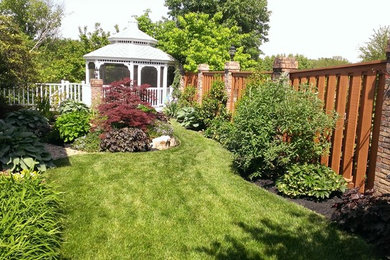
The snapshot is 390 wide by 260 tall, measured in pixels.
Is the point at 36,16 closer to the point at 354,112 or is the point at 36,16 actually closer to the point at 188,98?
the point at 188,98


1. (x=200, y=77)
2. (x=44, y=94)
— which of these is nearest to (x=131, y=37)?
(x=200, y=77)

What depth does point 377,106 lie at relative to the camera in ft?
17.6

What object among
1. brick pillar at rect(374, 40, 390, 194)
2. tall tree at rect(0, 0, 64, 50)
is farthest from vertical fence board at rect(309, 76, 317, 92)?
tall tree at rect(0, 0, 64, 50)

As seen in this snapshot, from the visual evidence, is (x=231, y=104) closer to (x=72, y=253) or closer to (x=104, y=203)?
(x=104, y=203)

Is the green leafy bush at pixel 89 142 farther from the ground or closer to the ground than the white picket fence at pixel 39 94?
closer to the ground

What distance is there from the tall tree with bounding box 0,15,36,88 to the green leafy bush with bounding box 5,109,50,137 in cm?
370

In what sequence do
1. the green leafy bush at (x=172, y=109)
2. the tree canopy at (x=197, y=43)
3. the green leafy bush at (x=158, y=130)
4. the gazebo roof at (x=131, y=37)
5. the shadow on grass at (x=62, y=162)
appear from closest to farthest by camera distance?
the shadow on grass at (x=62, y=162)
the green leafy bush at (x=158, y=130)
the green leafy bush at (x=172, y=109)
the tree canopy at (x=197, y=43)
the gazebo roof at (x=131, y=37)

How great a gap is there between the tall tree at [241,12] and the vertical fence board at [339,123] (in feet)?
70.6

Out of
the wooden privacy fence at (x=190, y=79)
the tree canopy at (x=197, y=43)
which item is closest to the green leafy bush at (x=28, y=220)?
the wooden privacy fence at (x=190, y=79)

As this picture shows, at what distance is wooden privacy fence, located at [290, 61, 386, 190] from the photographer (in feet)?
17.8

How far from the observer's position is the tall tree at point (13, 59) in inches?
500

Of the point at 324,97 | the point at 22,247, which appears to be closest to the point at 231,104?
the point at 324,97

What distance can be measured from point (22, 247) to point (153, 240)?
4.88 ft

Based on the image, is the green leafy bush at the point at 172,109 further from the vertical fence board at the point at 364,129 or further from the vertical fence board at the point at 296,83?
the vertical fence board at the point at 364,129
